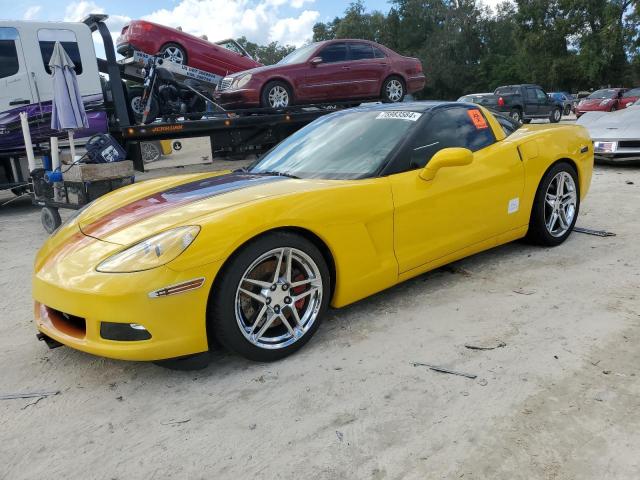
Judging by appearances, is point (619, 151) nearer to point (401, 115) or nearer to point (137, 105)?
point (401, 115)

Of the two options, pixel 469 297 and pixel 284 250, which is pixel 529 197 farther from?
pixel 284 250

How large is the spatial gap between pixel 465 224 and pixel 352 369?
1396 mm

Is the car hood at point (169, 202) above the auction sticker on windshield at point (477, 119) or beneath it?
beneath

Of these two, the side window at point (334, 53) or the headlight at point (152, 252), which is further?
the side window at point (334, 53)

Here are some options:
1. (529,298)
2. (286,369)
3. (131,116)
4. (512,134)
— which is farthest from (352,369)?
(131,116)

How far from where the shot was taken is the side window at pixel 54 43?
7.68 metres

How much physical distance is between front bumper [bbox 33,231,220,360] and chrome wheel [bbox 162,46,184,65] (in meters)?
8.45

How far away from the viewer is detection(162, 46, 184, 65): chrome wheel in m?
9.96

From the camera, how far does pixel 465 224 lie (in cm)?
345

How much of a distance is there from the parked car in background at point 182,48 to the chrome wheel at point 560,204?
26.3 ft

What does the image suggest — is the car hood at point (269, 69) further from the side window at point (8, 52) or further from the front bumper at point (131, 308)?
the front bumper at point (131, 308)

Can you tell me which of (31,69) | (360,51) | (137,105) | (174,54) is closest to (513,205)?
(31,69)

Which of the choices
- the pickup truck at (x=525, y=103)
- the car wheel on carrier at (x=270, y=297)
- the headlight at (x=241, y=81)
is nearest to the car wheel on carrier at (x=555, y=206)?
the car wheel on carrier at (x=270, y=297)

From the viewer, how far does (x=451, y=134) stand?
140 inches
